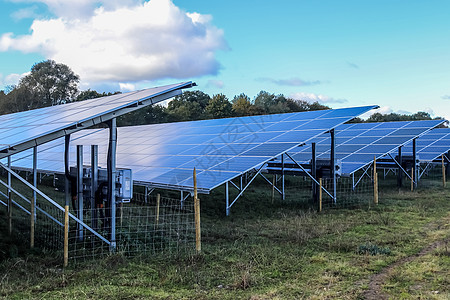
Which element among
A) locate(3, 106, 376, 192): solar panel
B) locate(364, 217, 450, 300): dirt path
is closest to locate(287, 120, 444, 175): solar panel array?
locate(3, 106, 376, 192): solar panel

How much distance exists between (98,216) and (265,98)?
66777 mm

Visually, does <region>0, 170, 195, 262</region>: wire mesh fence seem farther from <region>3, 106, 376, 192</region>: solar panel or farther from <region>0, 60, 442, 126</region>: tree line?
<region>0, 60, 442, 126</region>: tree line

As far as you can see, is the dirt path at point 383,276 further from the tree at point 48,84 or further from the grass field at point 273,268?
the tree at point 48,84

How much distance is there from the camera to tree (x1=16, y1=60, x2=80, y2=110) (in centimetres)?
4834

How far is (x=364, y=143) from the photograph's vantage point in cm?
2266

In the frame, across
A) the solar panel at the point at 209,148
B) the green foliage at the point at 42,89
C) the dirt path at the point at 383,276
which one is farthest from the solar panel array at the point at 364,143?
the green foliage at the point at 42,89

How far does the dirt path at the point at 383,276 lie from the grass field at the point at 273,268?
20 millimetres

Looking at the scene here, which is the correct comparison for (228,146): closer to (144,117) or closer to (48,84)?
(144,117)

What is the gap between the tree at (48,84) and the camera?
159 feet

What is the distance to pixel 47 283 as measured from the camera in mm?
7008

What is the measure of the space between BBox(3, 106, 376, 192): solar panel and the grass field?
7.28 feet

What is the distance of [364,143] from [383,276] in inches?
630

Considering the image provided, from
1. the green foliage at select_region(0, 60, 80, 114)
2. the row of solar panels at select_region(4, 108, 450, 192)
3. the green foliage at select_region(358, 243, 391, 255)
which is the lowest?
the green foliage at select_region(358, 243, 391, 255)

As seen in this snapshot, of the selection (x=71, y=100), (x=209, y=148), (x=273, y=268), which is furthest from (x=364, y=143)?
(x=71, y=100)
